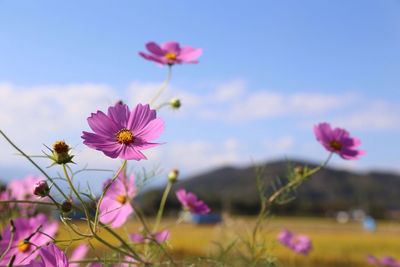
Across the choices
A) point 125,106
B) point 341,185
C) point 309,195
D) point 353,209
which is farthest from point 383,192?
point 125,106

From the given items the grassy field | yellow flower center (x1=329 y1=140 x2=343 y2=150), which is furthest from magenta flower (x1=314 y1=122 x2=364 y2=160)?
the grassy field

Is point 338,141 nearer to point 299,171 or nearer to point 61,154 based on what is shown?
point 299,171

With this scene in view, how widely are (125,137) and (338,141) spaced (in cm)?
58

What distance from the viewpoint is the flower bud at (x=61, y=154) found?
0.66m

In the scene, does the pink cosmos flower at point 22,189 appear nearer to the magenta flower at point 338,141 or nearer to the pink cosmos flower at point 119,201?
the pink cosmos flower at point 119,201

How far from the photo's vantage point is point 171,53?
44.9 inches

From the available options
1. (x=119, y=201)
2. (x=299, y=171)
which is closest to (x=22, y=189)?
(x=119, y=201)

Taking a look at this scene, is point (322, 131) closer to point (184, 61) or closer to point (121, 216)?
point (184, 61)

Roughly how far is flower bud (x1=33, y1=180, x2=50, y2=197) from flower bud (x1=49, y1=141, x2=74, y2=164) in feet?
0.11

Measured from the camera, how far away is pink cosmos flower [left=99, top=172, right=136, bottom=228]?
3.20 ft

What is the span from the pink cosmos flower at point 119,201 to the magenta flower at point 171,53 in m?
0.22

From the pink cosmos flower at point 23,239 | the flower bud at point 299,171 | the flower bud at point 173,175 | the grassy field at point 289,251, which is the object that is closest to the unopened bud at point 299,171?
the flower bud at point 299,171

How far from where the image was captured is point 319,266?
18.4 feet

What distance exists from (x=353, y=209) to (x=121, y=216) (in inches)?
2488
